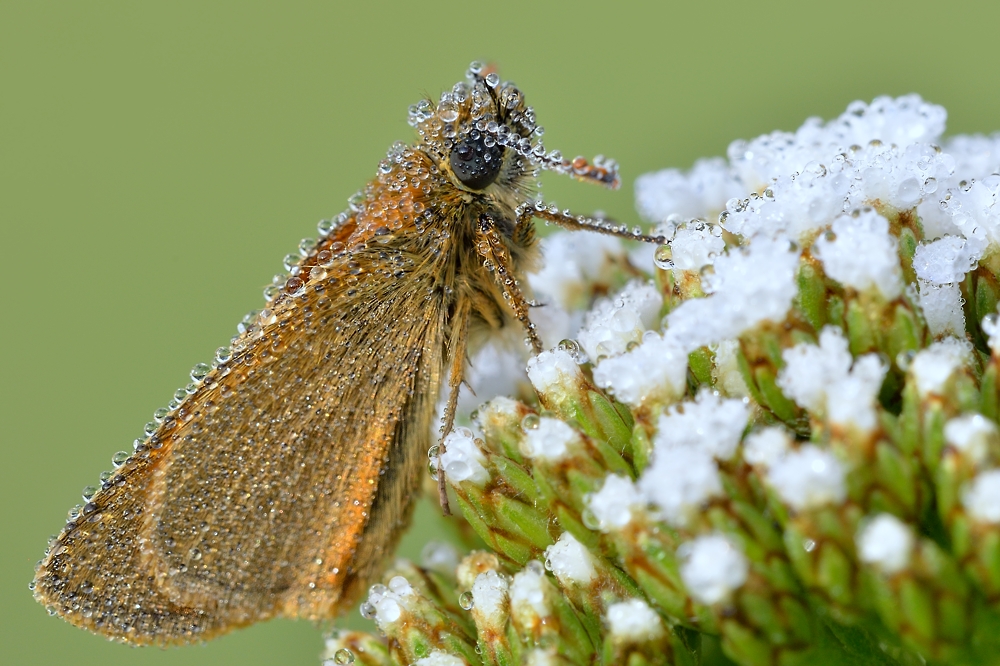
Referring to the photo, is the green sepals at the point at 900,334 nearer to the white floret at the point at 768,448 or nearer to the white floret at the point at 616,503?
the white floret at the point at 768,448

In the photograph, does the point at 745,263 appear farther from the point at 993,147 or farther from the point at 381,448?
the point at 993,147

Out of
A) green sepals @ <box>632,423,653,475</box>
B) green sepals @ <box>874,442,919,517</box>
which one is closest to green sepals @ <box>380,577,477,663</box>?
green sepals @ <box>632,423,653,475</box>

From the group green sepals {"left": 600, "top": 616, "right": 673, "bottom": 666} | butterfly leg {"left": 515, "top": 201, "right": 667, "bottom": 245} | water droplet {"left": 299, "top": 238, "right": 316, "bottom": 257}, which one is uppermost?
butterfly leg {"left": 515, "top": 201, "right": 667, "bottom": 245}

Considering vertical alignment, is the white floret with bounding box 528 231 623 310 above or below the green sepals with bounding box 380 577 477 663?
above

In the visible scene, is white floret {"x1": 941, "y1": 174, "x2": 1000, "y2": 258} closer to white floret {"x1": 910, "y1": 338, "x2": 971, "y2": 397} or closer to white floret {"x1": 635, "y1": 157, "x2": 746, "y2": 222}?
white floret {"x1": 910, "y1": 338, "x2": 971, "y2": 397}

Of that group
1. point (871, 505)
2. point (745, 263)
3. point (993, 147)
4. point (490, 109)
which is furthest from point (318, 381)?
point (993, 147)

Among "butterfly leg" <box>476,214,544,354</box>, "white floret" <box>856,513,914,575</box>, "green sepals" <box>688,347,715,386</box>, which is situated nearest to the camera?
"white floret" <box>856,513,914,575</box>

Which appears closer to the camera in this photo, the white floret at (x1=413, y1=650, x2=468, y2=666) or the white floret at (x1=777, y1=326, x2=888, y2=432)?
the white floret at (x1=777, y1=326, x2=888, y2=432)
